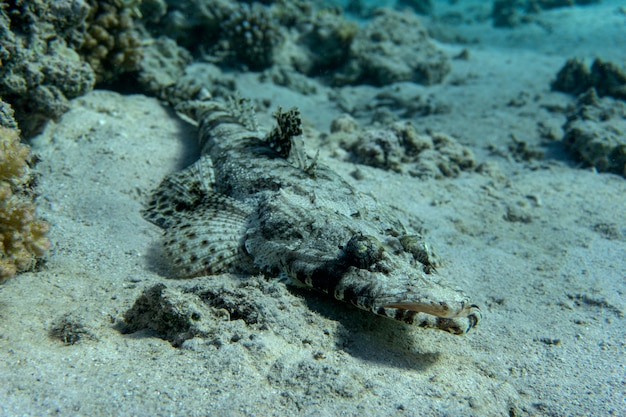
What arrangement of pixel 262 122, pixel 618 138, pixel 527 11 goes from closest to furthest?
pixel 618 138
pixel 262 122
pixel 527 11

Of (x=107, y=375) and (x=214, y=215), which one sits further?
(x=214, y=215)

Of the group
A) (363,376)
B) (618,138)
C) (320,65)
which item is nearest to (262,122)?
(320,65)

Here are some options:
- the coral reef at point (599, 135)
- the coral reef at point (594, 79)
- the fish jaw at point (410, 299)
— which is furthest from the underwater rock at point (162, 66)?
the coral reef at point (594, 79)

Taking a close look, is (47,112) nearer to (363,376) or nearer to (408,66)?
(363,376)

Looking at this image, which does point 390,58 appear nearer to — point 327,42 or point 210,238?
point 327,42

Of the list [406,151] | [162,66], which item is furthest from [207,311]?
[162,66]

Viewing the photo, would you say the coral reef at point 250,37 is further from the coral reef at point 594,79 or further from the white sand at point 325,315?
the coral reef at point 594,79

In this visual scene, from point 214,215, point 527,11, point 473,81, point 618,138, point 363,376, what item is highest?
point 527,11

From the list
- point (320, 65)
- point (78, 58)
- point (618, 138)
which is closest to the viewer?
point (78, 58)

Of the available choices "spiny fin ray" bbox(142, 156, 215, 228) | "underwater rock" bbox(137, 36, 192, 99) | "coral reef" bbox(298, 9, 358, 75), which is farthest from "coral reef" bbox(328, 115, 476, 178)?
"coral reef" bbox(298, 9, 358, 75)
